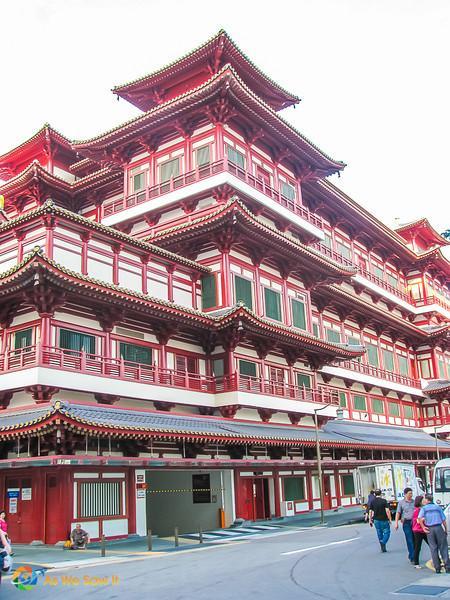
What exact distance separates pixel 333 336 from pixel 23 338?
90.9ft

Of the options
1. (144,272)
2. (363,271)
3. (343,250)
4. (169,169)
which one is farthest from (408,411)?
(144,272)

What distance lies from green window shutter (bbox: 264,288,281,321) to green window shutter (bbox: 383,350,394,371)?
68.9 feet

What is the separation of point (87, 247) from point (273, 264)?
1340 cm

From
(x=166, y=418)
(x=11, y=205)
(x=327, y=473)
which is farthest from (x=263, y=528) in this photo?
(x=11, y=205)

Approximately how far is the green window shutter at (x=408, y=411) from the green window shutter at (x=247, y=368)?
27.4m

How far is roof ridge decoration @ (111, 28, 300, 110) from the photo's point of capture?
38344 millimetres

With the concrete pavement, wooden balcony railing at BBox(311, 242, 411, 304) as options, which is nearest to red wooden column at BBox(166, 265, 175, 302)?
the concrete pavement

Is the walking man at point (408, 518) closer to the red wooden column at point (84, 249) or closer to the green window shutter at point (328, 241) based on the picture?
the red wooden column at point (84, 249)

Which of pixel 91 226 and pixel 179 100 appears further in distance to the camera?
pixel 179 100

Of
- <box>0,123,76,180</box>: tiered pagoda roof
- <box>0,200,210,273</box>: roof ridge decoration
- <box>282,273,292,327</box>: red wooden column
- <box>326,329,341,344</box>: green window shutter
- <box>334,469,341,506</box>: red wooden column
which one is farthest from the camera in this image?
<box>326,329,341,344</box>: green window shutter

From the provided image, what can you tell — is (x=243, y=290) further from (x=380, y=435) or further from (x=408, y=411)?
(x=408, y=411)

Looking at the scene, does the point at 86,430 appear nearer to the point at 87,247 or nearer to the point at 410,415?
the point at 87,247

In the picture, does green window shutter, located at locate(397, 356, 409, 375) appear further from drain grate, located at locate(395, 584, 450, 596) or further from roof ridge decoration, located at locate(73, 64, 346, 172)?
drain grate, located at locate(395, 584, 450, 596)

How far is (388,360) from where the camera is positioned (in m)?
57.1
